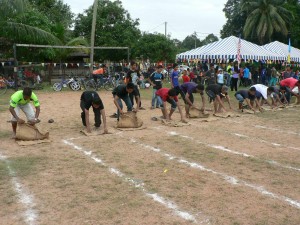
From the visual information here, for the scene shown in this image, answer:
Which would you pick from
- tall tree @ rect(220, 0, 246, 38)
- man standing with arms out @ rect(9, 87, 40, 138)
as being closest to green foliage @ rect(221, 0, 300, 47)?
tall tree @ rect(220, 0, 246, 38)

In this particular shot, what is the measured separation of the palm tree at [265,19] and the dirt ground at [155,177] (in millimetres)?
35391

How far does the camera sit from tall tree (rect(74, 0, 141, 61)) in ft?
104

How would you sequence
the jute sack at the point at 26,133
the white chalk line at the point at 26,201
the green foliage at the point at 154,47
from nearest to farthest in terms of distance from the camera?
the white chalk line at the point at 26,201
the jute sack at the point at 26,133
the green foliage at the point at 154,47

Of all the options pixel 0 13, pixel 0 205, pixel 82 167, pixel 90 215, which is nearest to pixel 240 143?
pixel 82 167

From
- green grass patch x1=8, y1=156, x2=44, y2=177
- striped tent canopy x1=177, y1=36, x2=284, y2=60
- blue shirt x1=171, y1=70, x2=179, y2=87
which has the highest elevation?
striped tent canopy x1=177, y1=36, x2=284, y2=60

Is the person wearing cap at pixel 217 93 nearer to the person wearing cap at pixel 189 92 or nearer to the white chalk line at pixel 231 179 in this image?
the person wearing cap at pixel 189 92

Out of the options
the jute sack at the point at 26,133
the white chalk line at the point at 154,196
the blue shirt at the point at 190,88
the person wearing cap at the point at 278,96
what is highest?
the blue shirt at the point at 190,88

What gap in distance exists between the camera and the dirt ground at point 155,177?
4.25 m

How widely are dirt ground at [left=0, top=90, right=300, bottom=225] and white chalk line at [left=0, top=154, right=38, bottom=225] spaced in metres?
0.01

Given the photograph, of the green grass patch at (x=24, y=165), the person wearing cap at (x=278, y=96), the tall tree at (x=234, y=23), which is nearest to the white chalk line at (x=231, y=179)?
the green grass patch at (x=24, y=165)

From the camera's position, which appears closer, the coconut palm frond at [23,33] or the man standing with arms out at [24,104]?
the man standing with arms out at [24,104]

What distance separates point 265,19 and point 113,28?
19.4m

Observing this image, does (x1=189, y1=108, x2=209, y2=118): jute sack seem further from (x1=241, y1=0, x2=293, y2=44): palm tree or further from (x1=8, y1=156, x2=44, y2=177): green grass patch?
(x1=241, y1=0, x2=293, y2=44): palm tree

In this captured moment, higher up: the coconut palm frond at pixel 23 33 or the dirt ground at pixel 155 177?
the coconut palm frond at pixel 23 33
